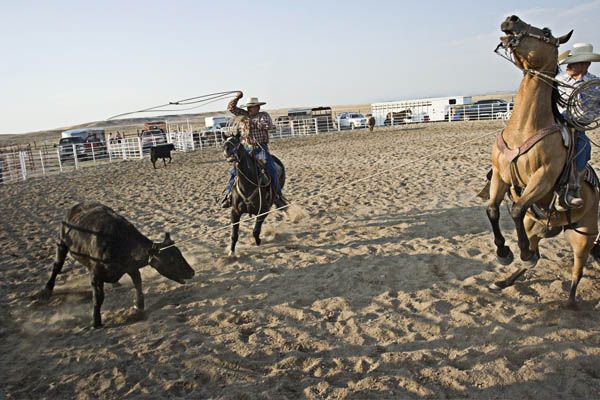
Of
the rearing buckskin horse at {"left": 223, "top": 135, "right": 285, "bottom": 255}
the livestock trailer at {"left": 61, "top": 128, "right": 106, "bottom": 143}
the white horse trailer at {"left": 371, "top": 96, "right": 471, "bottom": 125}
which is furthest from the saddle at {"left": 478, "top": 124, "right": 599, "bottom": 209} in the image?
the livestock trailer at {"left": 61, "top": 128, "right": 106, "bottom": 143}

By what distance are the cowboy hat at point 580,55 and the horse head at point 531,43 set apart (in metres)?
0.40

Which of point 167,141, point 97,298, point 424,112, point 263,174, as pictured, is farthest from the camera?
point 424,112

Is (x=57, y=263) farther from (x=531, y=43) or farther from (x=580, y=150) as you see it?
(x=580, y=150)

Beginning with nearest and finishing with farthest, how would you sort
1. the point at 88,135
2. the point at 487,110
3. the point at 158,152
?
the point at 158,152, the point at 487,110, the point at 88,135

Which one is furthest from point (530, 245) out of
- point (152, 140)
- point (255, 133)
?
point (152, 140)

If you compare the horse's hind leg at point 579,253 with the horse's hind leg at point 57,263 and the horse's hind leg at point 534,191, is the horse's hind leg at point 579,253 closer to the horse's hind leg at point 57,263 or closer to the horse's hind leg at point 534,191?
the horse's hind leg at point 534,191

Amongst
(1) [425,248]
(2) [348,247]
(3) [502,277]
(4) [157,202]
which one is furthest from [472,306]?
(4) [157,202]

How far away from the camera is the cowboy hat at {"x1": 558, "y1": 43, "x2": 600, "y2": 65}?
161 inches

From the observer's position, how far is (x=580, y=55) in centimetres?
416

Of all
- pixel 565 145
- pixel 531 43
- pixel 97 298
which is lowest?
pixel 97 298

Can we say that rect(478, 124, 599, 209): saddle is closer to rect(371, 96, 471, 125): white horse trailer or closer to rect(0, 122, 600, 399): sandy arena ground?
rect(0, 122, 600, 399): sandy arena ground

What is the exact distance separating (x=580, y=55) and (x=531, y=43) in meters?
0.77

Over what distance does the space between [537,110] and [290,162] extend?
13430 mm

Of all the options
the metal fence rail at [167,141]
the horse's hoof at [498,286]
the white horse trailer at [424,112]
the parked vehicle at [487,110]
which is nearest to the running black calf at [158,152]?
the metal fence rail at [167,141]
